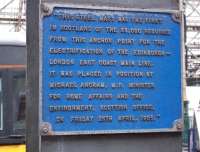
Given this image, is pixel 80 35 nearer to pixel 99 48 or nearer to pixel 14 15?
pixel 99 48

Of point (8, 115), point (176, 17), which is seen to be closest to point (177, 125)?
point (176, 17)

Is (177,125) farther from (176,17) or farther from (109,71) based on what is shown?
(176,17)

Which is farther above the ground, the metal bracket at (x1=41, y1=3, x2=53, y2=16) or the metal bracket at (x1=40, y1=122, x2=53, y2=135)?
the metal bracket at (x1=41, y1=3, x2=53, y2=16)

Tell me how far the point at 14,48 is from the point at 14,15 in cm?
1620

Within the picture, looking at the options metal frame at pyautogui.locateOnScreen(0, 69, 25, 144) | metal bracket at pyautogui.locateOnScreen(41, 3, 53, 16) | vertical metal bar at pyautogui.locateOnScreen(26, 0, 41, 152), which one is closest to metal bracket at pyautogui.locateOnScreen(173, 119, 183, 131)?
vertical metal bar at pyautogui.locateOnScreen(26, 0, 41, 152)

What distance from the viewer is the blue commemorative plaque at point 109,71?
5488 millimetres

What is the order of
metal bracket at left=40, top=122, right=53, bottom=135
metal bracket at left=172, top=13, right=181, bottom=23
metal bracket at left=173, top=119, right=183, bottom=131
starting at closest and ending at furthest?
1. metal bracket at left=40, top=122, right=53, bottom=135
2. metal bracket at left=173, top=119, right=183, bottom=131
3. metal bracket at left=172, top=13, right=181, bottom=23

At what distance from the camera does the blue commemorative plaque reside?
18.0 feet

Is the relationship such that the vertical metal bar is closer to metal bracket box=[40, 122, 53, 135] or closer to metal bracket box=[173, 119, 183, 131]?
metal bracket box=[40, 122, 53, 135]

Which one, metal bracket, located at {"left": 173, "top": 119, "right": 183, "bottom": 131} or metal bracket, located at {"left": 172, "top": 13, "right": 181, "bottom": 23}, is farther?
metal bracket, located at {"left": 172, "top": 13, "right": 181, "bottom": 23}

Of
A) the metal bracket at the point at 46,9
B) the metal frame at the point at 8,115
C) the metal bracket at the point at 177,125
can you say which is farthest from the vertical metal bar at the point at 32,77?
the metal frame at the point at 8,115

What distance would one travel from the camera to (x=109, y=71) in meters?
5.62

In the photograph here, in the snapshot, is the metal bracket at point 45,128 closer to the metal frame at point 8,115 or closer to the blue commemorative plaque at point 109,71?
the blue commemorative plaque at point 109,71

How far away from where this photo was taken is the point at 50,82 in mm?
5488
